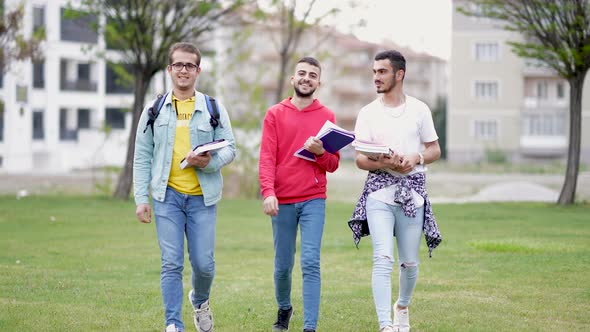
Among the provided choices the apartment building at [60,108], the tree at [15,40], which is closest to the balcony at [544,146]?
the apartment building at [60,108]

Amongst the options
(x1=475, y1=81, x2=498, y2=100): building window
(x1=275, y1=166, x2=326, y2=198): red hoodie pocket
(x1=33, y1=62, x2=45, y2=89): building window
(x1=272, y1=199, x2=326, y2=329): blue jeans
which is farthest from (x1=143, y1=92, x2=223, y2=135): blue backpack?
(x1=475, y1=81, x2=498, y2=100): building window

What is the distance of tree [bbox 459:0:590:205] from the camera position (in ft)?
Answer: 79.0

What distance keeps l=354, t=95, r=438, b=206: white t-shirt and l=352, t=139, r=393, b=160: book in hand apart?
19cm

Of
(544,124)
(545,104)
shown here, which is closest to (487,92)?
(545,104)

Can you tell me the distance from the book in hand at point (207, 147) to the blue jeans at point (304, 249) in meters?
0.79

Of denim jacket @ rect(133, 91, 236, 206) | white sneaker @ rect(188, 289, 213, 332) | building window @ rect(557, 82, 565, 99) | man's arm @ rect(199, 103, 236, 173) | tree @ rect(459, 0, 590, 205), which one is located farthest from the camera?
building window @ rect(557, 82, 565, 99)

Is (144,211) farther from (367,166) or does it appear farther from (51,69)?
(51,69)

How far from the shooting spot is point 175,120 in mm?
7832

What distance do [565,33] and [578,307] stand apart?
16148 mm

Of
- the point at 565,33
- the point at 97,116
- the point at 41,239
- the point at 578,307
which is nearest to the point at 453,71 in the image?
the point at 97,116

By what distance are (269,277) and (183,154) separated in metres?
4.76

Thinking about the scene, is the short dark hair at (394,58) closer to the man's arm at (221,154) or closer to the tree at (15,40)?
the man's arm at (221,154)

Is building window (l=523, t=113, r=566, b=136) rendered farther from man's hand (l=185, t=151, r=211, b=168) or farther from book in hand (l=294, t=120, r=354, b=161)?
man's hand (l=185, t=151, r=211, b=168)

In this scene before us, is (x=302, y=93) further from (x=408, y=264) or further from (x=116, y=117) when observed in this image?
(x=116, y=117)
